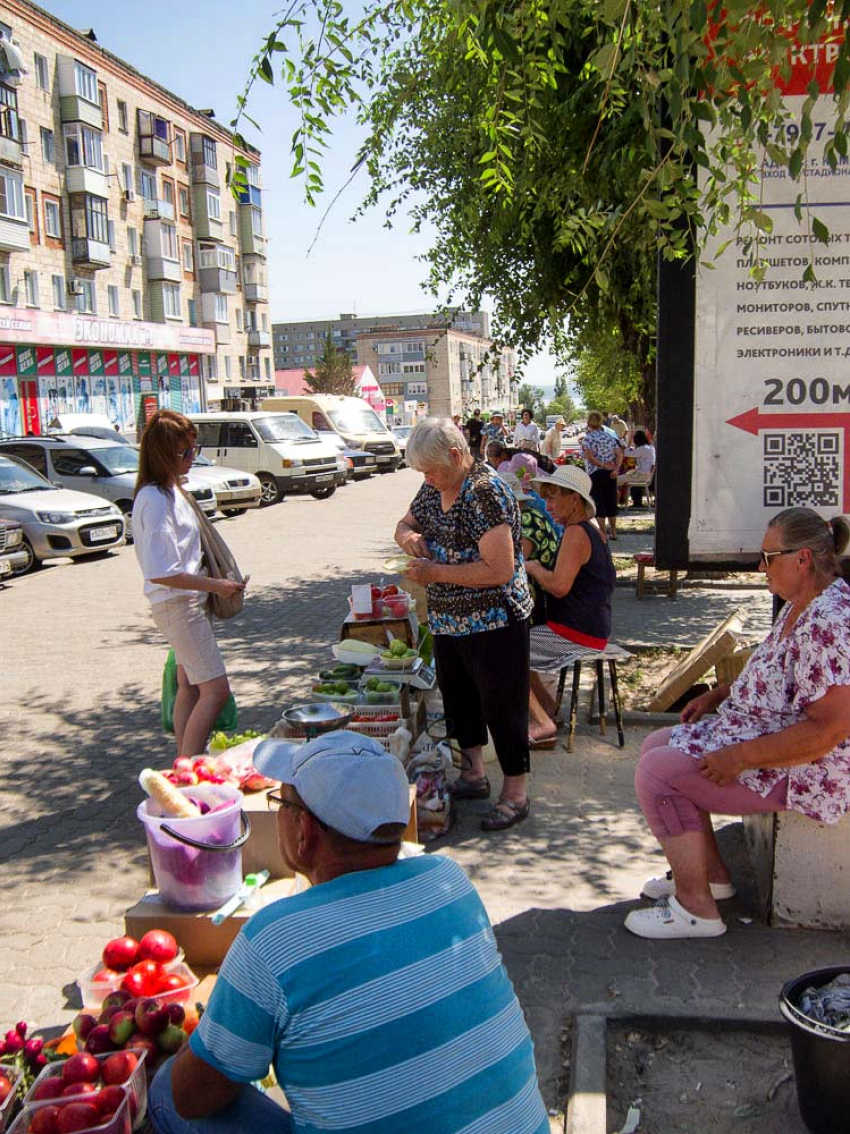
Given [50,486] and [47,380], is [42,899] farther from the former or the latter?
[47,380]

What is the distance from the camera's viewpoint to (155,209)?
50188 millimetres

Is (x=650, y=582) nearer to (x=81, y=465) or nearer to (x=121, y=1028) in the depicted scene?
(x=121, y=1028)

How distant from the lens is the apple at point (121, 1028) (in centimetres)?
301

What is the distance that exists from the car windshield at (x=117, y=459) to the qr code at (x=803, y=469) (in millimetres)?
15433

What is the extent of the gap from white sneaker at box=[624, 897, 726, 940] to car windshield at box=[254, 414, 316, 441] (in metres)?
22.0

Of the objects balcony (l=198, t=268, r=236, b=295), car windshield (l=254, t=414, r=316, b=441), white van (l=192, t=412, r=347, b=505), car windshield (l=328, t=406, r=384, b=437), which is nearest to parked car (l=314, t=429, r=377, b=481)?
car windshield (l=328, t=406, r=384, b=437)

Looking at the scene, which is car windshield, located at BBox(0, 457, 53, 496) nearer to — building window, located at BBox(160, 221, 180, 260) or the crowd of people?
the crowd of people

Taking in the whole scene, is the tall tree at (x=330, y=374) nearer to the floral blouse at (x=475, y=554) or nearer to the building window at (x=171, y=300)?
the building window at (x=171, y=300)

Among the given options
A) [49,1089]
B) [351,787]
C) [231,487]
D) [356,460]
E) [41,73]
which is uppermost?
[41,73]

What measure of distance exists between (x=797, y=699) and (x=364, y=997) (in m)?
2.34

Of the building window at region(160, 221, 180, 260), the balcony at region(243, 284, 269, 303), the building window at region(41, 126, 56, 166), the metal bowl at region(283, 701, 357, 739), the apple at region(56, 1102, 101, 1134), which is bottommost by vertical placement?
the apple at region(56, 1102, 101, 1134)

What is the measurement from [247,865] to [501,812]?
1.45 metres

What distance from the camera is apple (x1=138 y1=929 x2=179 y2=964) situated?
11.8ft

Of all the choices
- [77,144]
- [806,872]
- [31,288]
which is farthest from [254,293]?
[806,872]
